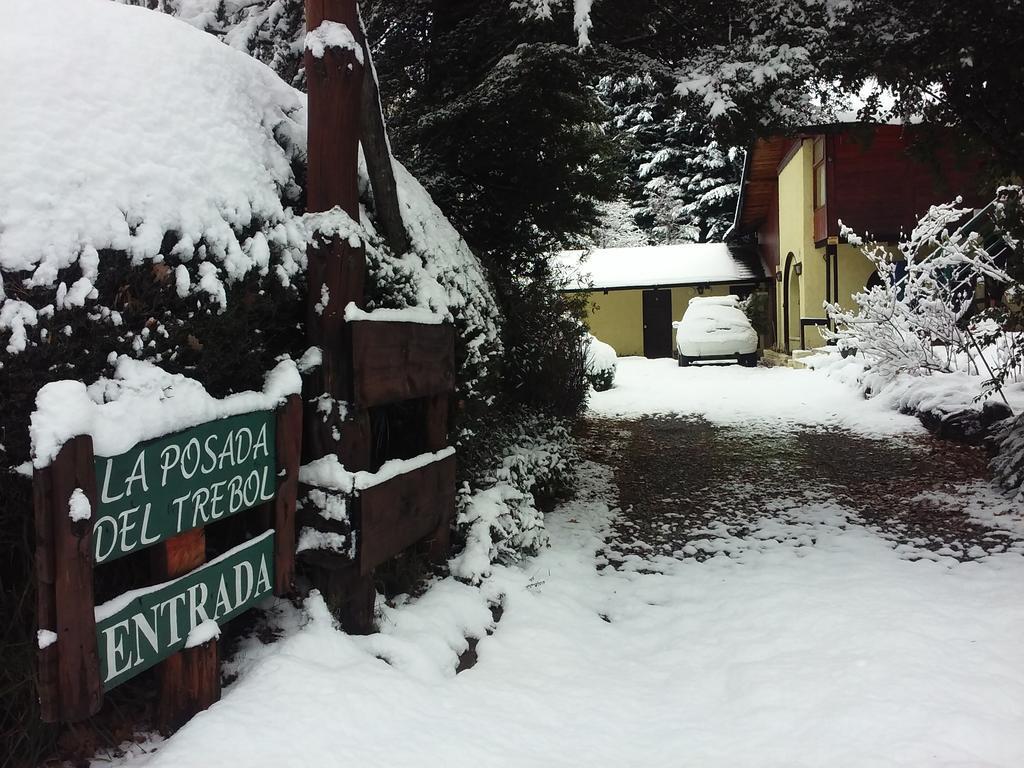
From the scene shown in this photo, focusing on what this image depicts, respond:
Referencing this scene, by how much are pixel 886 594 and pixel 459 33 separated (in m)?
5.16

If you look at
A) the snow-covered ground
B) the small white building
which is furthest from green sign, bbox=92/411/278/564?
the small white building

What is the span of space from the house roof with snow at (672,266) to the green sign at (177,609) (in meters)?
20.4

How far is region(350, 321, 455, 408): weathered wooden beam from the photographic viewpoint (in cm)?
304

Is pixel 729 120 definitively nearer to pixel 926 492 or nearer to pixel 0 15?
pixel 926 492

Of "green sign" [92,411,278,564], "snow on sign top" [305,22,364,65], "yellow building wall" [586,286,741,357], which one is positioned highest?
"snow on sign top" [305,22,364,65]

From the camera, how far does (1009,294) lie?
5.75 meters

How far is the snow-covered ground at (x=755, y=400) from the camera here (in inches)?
366

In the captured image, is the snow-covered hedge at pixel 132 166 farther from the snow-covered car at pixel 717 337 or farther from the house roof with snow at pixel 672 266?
the house roof with snow at pixel 672 266

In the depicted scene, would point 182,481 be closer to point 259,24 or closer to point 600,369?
point 259,24

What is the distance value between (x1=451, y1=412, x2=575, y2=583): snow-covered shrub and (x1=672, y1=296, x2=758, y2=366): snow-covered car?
1228 cm

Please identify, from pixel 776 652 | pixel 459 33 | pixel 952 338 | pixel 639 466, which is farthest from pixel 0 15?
pixel 952 338

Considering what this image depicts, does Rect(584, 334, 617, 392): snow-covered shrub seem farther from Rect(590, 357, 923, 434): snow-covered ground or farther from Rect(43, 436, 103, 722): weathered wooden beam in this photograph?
Rect(43, 436, 103, 722): weathered wooden beam

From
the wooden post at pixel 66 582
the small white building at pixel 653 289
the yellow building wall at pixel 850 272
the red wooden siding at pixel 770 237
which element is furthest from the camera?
the small white building at pixel 653 289

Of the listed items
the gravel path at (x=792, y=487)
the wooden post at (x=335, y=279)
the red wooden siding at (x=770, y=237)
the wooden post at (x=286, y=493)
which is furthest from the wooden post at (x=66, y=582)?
the red wooden siding at (x=770, y=237)
